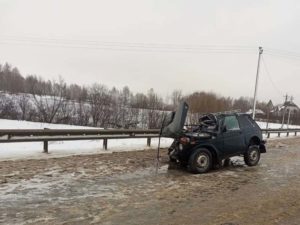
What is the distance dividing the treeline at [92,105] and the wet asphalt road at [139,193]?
39.7 meters

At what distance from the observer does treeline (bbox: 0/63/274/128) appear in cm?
5803

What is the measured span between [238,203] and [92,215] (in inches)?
119

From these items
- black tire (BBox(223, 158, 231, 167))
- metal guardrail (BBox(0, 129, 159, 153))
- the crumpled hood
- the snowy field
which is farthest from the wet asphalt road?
metal guardrail (BBox(0, 129, 159, 153))

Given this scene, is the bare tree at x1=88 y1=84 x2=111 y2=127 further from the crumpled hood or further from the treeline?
the crumpled hood

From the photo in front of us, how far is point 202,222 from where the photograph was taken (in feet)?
21.2

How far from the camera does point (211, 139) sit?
1173 centimetres

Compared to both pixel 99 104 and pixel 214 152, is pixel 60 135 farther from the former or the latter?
pixel 99 104

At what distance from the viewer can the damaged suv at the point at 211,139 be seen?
11.5m

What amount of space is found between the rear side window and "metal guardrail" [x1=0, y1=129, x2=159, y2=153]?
5.18 meters

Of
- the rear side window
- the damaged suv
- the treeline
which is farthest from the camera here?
the treeline

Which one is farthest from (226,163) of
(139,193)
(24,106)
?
(24,106)

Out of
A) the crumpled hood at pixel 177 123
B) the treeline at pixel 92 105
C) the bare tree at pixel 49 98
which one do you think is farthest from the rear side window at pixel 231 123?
the bare tree at pixel 49 98

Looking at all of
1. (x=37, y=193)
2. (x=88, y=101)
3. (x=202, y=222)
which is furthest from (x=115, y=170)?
(x=88, y=101)

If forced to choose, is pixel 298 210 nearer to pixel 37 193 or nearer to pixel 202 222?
pixel 202 222
